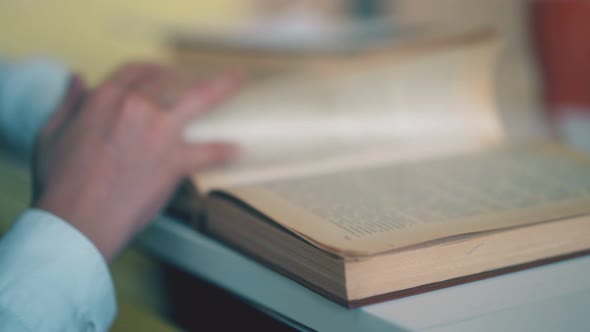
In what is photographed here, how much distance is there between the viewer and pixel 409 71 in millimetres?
648

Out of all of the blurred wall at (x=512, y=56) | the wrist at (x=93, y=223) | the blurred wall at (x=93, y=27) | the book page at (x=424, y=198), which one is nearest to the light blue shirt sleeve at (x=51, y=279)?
the wrist at (x=93, y=223)

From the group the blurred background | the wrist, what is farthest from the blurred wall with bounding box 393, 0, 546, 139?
the wrist

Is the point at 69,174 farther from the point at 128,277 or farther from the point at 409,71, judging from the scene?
the point at 409,71

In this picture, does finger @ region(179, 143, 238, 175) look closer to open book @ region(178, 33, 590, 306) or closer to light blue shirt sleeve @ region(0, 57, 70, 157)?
open book @ region(178, 33, 590, 306)

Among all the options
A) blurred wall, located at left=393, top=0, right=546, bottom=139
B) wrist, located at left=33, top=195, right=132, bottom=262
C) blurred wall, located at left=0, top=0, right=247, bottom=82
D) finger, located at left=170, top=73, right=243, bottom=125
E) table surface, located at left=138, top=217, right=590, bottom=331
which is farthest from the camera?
blurred wall, located at left=0, top=0, right=247, bottom=82

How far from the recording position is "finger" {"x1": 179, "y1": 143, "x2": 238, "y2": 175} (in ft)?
1.86

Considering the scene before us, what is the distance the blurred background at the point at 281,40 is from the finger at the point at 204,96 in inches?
5.3

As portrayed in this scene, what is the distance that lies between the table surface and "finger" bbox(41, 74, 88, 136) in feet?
0.89

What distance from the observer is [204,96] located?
0.63 m

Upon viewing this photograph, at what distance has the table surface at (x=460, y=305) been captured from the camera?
35 centimetres

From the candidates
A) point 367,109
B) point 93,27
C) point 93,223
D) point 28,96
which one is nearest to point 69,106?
point 28,96

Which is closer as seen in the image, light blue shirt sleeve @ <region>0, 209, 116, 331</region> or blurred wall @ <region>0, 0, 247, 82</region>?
light blue shirt sleeve @ <region>0, 209, 116, 331</region>

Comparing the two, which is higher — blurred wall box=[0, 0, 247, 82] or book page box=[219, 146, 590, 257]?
blurred wall box=[0, 0, 247, 82]

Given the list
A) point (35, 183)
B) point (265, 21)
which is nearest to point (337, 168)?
point (35, 183)
